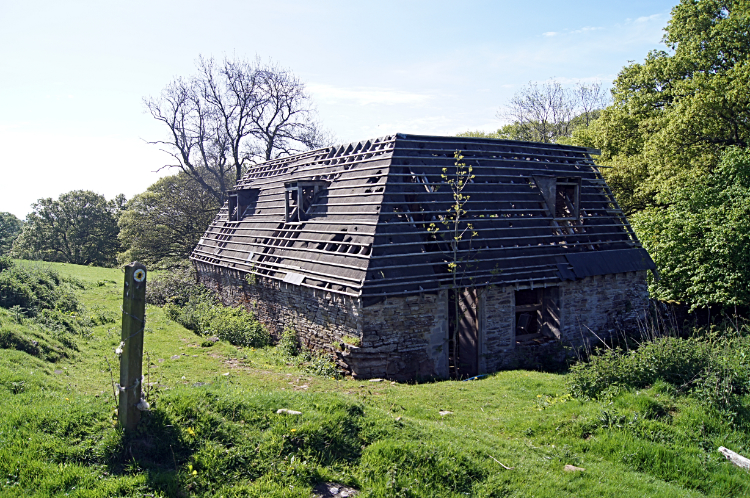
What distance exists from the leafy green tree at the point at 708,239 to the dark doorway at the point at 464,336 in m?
9.69

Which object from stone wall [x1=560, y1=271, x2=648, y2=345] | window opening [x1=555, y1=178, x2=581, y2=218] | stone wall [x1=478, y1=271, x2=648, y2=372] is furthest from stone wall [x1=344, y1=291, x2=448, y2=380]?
window opening [x1=555, y1=178, x2=581, y2=218]

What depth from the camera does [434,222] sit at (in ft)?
44.2

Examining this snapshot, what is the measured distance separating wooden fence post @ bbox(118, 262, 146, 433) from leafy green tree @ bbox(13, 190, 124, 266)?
46.7 m

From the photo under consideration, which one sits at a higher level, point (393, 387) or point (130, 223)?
point (130, 223)

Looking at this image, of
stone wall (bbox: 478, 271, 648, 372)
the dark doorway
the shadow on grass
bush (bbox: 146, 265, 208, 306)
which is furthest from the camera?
bush (bbox: 146, 265, 208, 306)

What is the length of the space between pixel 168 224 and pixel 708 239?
30.9m

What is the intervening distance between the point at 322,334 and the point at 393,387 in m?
3.46

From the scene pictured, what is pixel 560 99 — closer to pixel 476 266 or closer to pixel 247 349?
pixel 476 266

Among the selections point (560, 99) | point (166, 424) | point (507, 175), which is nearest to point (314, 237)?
point (507, 175)

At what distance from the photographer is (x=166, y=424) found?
265 inches

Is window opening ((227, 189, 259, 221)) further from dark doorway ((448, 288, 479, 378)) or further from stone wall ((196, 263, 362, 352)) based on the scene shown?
dark doorway ((448, 288, 479, 378))

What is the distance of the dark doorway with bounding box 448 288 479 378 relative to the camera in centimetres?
1330

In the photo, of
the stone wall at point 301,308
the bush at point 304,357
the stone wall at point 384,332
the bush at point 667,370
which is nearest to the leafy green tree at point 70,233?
the stone wall at point 301,308

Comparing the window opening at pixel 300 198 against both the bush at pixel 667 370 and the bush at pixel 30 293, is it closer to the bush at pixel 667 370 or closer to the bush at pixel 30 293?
the bush at pixel 30 293
